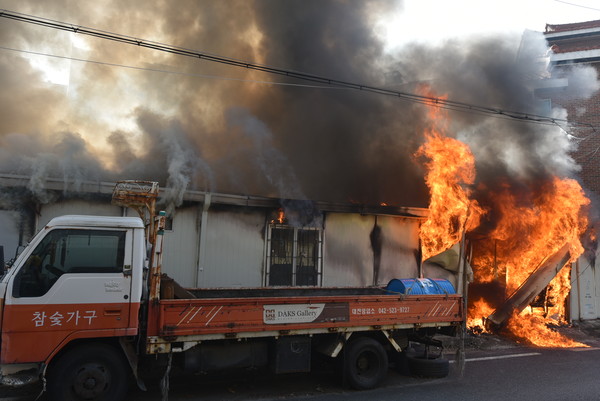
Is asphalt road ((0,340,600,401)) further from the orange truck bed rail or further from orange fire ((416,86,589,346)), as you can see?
orange fire ((416,86,589,346))

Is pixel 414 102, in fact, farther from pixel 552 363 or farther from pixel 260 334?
pixel 260 334

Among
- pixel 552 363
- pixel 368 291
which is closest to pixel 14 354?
pixel 368 291

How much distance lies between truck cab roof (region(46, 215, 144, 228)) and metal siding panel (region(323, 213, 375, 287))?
6151 mm

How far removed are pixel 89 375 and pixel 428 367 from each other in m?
5.12

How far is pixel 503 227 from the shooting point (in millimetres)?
12500

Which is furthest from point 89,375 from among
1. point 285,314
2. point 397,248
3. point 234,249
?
point 397,248

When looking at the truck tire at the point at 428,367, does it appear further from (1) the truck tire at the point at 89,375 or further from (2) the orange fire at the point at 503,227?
(2) the orange fire at the point at 503,227

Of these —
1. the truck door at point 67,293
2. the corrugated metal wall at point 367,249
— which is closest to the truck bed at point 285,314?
the truck door at point 67,293

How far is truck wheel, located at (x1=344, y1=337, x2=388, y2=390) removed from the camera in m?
6.45

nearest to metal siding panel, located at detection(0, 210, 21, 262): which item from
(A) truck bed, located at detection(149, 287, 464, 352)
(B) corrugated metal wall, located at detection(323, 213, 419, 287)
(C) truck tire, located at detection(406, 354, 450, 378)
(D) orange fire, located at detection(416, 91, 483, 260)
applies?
(A) truck bed, located at detection(149, 287, 464, 352)

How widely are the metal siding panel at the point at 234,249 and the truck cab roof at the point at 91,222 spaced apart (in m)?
4.23

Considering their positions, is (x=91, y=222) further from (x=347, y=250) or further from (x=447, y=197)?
(x=447, y=197)

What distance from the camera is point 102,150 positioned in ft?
38.2

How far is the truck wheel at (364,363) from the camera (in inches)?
254
